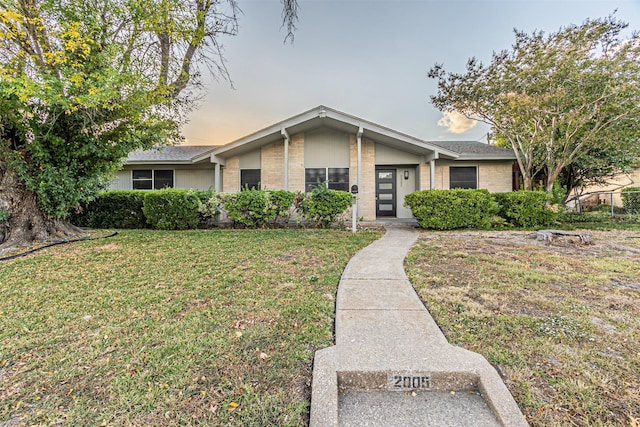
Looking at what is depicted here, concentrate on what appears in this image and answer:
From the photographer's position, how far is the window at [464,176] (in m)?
12.0

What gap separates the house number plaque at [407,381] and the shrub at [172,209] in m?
8.36

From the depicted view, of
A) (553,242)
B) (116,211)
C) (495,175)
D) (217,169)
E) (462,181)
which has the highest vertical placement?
(217,169)

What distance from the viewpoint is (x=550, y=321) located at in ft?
8.68

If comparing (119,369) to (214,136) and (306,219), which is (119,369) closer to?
(306,219)

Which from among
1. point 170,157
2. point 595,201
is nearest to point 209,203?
point 170,157

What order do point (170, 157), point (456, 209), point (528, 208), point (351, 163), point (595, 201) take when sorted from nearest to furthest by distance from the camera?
point (456, 209), point (528, 208), point (351, 163), point (170, 157), point (595, 201)

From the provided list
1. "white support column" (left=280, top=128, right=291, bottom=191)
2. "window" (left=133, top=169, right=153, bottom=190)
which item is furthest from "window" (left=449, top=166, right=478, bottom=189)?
"window" (left=133, top=169, right=153, bottom=190)

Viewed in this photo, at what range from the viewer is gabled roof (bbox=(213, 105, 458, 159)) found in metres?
9.92

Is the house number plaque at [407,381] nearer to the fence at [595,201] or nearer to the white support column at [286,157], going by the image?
the white support column at [286,157]

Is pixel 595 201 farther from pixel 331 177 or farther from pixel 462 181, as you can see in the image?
pixel 331 177

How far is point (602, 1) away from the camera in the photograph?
879 centimetres

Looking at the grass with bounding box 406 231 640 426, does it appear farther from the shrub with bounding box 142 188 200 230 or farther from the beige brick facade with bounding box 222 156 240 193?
the beige brick facade with bounding box 222 156 240 193

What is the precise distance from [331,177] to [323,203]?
2.90 metres

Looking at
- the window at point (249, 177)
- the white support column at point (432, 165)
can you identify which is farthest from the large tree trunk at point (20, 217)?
the white support column at point (432, 165)
